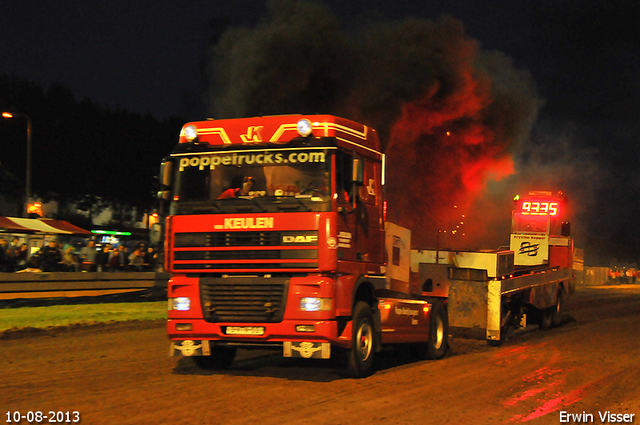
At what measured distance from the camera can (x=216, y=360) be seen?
33.2 feet

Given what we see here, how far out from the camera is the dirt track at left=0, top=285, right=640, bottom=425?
689cm

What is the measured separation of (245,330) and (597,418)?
3.97 m

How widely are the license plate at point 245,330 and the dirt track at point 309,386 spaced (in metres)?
0.61

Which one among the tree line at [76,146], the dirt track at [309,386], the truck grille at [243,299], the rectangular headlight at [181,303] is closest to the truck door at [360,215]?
the truck grille at [243,299]

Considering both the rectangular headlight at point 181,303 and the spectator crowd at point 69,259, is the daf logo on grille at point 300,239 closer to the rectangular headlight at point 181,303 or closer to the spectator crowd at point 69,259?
the rectangular headlight at point 181,303

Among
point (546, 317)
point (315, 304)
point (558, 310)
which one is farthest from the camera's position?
point (558, 310)

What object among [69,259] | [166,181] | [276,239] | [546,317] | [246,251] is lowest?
[546,317]

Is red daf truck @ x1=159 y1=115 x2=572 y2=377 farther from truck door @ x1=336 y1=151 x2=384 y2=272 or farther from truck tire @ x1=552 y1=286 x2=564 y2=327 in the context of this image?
truck tire @ x1=552 y1=286 x2=564 y2=327

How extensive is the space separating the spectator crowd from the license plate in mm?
15660

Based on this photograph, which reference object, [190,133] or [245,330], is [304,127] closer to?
[190,133]

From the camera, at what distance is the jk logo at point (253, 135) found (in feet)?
30.1

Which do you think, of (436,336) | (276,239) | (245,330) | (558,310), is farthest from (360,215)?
(558,310)

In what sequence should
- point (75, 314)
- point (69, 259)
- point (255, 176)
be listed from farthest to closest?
point (69, 259) < point (75, 314) < point (255, 176)

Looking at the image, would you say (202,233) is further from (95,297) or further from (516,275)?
(95,297)
